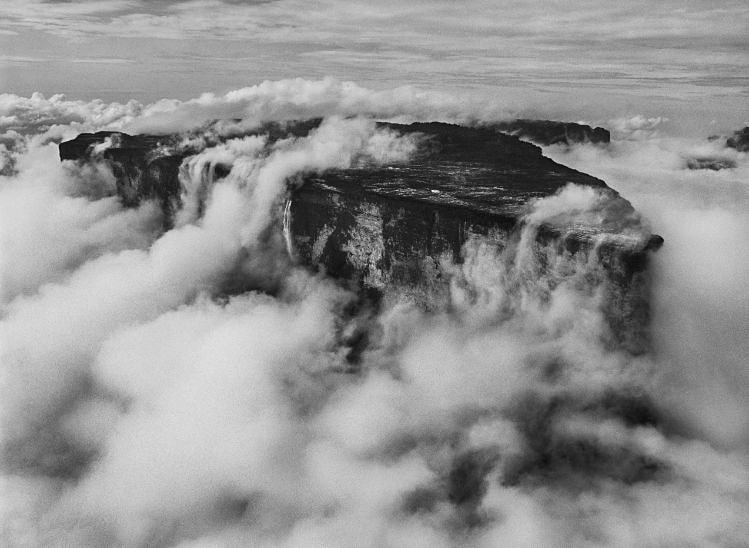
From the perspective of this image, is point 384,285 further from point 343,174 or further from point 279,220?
point 279,220

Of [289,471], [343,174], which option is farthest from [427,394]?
[343,174]

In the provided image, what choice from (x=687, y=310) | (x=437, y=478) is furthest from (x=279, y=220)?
(x=687, y=310)

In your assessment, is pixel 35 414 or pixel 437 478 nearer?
pixel 437 478

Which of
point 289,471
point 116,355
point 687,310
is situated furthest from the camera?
point 116,355

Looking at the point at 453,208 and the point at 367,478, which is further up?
the point at 453,208

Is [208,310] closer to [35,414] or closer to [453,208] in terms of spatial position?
[35,414]

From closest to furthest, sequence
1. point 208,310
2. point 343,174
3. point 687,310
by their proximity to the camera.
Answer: point 687,310 < point 343,174 < point 208,310

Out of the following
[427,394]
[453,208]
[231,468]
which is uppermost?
[453,208]
